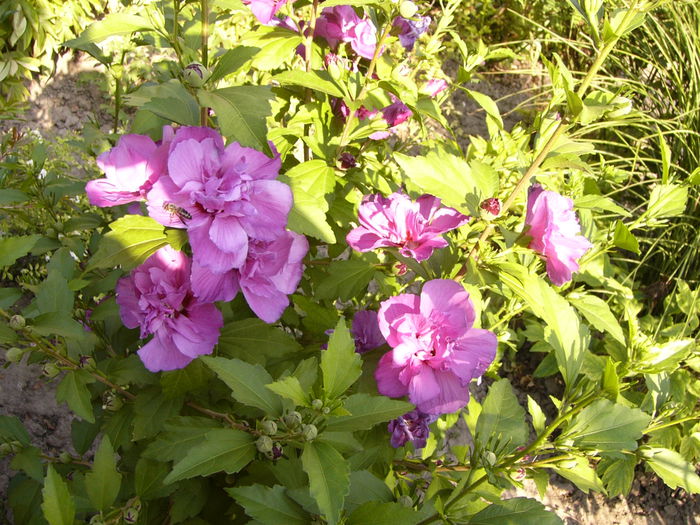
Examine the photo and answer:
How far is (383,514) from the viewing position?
909mm

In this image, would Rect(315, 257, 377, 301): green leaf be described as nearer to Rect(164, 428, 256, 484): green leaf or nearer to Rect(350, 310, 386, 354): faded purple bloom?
Rect(350, 310, 386, 354): faded purple bloom

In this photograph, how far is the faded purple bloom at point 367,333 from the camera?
47.9 inches

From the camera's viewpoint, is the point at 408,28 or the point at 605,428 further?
the point at 408,28

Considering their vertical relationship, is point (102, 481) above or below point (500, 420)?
below

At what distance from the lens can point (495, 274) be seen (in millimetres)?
1082

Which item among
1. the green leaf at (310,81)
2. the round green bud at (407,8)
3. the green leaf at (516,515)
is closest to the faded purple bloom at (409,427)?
the green leaf at (516,515)

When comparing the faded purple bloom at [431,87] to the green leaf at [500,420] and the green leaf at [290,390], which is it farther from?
the green leaf at [290,390]

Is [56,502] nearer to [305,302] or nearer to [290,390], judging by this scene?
[290,390]

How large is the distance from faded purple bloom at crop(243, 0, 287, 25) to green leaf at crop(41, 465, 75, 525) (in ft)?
3.08

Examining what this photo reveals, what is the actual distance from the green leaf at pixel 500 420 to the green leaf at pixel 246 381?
409 millimetres

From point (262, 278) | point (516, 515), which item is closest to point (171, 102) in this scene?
point (262, 278)

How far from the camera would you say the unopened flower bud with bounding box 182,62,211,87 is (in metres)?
0.86

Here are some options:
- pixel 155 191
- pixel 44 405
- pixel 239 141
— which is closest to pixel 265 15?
pixel 239 141

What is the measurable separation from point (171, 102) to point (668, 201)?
1.14 meters
